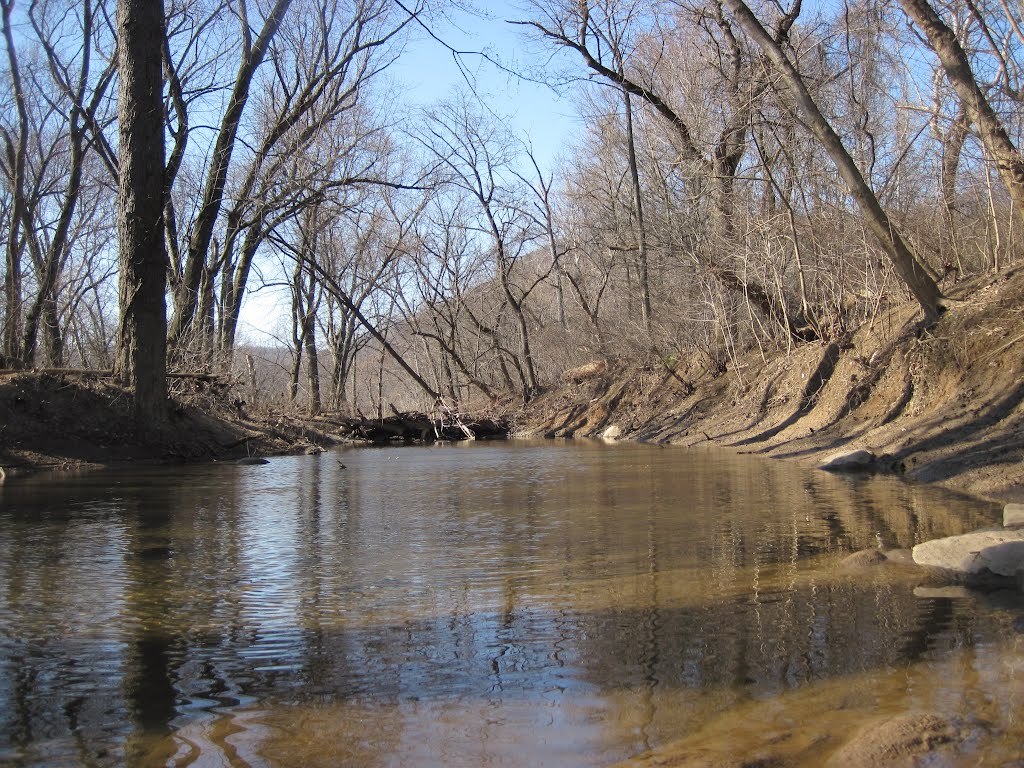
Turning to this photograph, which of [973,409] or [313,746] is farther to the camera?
[973,409]

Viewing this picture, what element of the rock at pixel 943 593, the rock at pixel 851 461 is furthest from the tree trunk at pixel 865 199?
the rock at pixel 943 593

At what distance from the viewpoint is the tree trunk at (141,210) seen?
41.4ft

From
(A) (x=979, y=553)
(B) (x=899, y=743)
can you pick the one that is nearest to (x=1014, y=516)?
(A) (x=979, y=553)

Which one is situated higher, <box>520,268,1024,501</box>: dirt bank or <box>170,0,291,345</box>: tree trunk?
<box>170,0,291,345</box>: tree trunk

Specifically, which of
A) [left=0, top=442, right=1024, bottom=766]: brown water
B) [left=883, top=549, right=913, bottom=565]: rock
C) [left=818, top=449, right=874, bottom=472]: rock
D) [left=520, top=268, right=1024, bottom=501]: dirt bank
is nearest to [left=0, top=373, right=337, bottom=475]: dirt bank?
[left=0, top=442, right=1024, bottom=766]: brown water

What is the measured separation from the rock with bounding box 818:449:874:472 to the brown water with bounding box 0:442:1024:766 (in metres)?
3.20

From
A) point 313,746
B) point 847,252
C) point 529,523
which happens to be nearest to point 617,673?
point 313,746

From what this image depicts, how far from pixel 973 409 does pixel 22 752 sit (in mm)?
10077

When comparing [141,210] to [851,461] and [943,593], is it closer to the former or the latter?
[851,461]

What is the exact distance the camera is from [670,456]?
1416cm

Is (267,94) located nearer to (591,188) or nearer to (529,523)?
(591,188)

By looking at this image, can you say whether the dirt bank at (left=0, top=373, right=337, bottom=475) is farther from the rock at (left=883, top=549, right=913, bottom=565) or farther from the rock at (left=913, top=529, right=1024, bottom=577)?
the rock at (left=913, top=529, right=1024, bottom=577)

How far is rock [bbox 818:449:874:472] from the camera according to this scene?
10.5m

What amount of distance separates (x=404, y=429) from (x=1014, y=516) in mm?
18655
